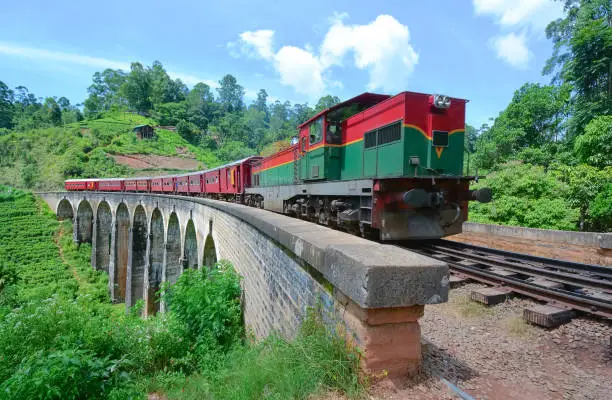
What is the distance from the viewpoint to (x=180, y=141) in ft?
254

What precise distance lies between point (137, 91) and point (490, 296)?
374ft

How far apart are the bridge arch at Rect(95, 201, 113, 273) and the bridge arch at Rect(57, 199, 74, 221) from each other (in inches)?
381

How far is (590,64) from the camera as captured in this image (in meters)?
21.1

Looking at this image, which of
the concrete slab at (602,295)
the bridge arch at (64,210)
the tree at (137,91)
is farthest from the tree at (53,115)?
the concrete slab at (602,295)

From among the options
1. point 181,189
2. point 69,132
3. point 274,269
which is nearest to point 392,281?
point 274,269

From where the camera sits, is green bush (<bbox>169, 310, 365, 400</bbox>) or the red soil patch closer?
green bush (<bbox>169, 310, 365, 400</bbox>)

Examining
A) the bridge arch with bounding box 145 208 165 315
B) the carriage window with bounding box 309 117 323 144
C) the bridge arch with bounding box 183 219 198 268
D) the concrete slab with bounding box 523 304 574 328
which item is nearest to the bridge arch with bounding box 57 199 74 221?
the bridge arch with bounding box 145 208 165 315

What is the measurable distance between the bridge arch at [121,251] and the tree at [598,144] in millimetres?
28555

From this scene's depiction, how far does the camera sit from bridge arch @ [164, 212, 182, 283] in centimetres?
1747

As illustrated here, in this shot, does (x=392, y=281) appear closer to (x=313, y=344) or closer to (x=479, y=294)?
(x=313, y=344)

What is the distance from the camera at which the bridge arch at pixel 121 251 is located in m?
25.1

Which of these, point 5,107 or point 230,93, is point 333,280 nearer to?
point 5,107

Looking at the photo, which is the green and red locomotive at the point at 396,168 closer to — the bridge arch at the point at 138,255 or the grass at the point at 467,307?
the grass at the point at 467,307

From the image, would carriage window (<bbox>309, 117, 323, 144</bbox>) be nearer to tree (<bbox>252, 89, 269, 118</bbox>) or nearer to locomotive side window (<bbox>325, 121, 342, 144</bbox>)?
locomotive side window (<bbox>325, 121, 342, 144</bbox>)
